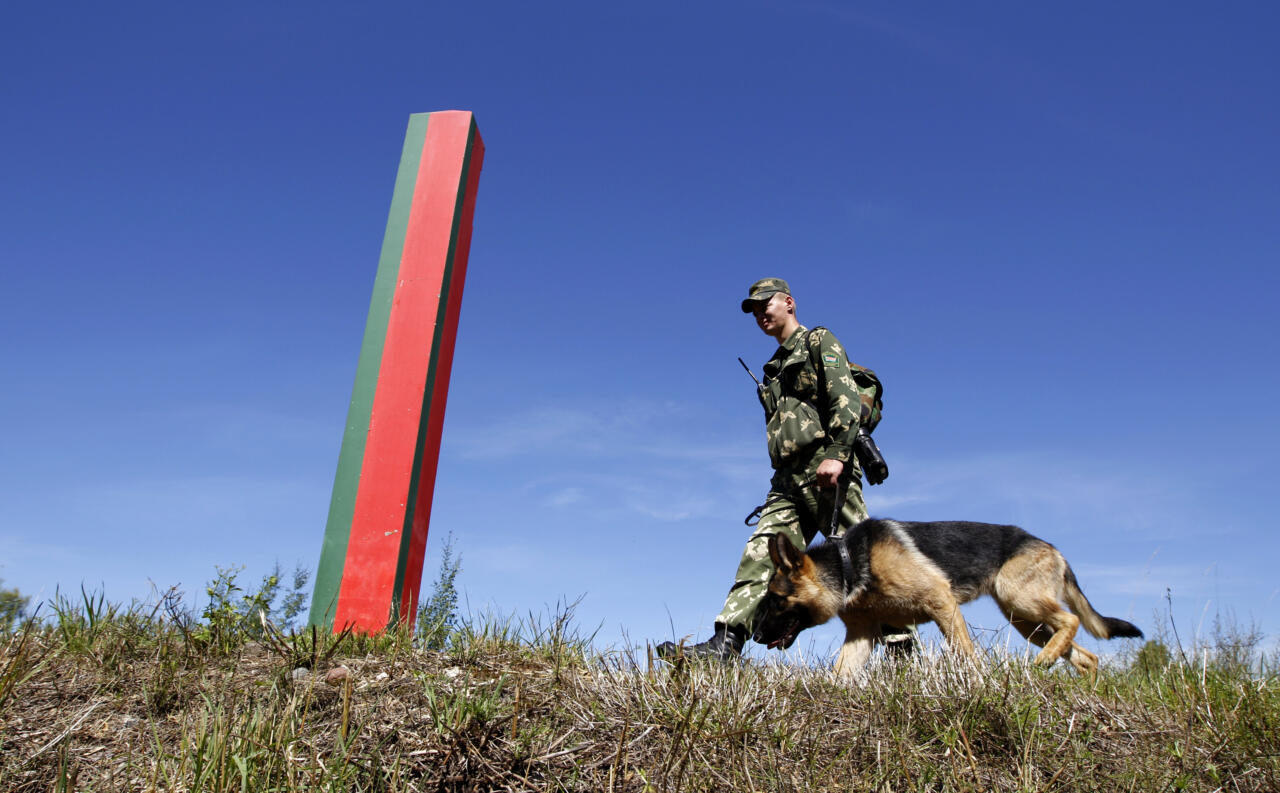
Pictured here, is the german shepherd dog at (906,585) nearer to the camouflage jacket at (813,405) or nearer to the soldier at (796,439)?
the soldier at (796,439)

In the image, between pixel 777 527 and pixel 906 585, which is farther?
pixel 777 527

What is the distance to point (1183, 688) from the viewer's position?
3068mm

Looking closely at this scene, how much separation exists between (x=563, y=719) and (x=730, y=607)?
2.41 m

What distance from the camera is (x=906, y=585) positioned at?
5094 millimetres

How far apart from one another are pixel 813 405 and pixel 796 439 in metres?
0.35

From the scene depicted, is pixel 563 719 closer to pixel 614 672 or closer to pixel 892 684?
pixel 614 672

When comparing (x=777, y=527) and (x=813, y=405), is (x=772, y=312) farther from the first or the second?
(x=777, y=527)

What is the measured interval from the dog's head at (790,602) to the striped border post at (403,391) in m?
2.34

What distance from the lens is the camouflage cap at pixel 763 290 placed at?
542 cm

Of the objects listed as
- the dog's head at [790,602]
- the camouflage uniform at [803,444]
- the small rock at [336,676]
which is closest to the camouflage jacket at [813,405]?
the camouflage uniform at [803,444]

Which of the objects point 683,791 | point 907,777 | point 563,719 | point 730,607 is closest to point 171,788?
point 563,719

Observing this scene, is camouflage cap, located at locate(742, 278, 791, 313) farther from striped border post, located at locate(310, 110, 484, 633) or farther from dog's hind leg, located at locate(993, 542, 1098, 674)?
dog's hind leg, located at locate(993, 542, 1098, 674)

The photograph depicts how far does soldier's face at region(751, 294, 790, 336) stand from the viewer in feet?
17.8

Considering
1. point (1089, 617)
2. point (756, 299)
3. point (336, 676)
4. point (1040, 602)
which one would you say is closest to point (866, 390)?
point (756, 299)
